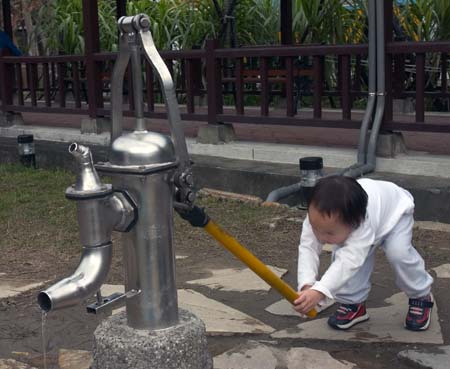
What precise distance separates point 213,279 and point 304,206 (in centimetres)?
161

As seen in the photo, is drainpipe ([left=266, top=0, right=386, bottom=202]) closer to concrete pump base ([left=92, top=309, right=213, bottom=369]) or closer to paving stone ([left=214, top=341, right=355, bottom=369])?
paving stone ([left=214, top=341, right=355, bottom=369])

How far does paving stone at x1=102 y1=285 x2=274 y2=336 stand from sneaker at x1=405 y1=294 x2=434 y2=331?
576 mm

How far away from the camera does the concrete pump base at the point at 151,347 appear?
248cm

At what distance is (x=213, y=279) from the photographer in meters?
4.20

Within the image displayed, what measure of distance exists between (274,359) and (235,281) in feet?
3.44


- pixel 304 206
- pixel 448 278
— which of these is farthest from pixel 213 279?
pixel 304 206

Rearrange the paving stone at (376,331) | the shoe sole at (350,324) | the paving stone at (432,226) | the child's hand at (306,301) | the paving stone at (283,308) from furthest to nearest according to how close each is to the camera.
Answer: the paving stone at (432,226) < the paving stone at (283,308) < the shoe sole at (350,324) < the paving stone at (376,331) < the child's hand at (306,301)

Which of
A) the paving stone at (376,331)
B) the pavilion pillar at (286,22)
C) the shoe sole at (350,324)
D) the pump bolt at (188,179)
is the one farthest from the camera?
the pavilion pillar at (286,22)

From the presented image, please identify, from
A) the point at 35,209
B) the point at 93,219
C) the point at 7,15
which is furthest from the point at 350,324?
the point at 7,15

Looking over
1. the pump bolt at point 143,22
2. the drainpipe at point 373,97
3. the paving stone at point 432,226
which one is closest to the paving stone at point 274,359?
the pump bolt at point 143,22

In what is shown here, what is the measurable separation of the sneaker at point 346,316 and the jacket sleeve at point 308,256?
33 centimetres

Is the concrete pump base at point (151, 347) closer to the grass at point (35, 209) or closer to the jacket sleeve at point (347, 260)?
the jacket sleeve at point (347, 260)

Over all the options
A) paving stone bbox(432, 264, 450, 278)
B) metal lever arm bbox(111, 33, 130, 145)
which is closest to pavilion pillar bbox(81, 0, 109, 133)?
paving stone bbox(432, 264, 450, 278)

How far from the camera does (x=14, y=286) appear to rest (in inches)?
166
